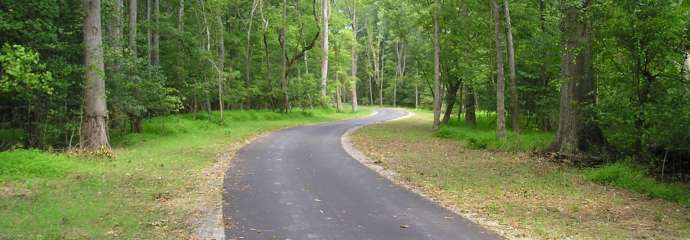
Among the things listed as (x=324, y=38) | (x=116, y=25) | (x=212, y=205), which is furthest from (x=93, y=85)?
(x=324, y=38)

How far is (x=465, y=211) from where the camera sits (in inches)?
376

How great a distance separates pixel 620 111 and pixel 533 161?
3.30 metres

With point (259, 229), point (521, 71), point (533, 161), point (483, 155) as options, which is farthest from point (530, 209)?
point (521, 71)

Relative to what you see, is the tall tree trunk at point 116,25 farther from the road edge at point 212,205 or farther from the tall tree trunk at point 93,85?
the road edge at point 212,205

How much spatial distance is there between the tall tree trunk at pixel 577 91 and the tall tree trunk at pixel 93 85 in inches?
557

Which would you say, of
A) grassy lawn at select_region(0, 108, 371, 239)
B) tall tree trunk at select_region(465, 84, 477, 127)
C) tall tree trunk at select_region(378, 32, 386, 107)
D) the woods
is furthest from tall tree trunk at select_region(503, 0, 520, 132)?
tall tree trunk at select_region(378, 32, 386, 107)

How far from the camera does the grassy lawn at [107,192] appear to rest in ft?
25.5

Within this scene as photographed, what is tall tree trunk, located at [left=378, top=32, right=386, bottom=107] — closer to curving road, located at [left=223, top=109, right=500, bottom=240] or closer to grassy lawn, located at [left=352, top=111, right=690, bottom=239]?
grassy lawn, located at [left=352, top=111, right=690, bottom=239]

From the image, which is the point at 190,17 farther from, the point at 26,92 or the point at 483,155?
the point at 483,155

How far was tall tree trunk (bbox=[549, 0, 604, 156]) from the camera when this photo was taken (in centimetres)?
1614

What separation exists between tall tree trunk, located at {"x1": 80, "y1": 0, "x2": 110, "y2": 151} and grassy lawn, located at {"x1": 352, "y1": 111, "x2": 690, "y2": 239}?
8.68m

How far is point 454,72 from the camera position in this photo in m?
30.5

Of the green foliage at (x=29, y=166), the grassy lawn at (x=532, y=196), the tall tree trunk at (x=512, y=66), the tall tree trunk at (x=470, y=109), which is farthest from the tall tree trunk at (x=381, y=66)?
the green foliage at (x=29, y=166)

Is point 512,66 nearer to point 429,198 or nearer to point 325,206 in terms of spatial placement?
point 429,198
